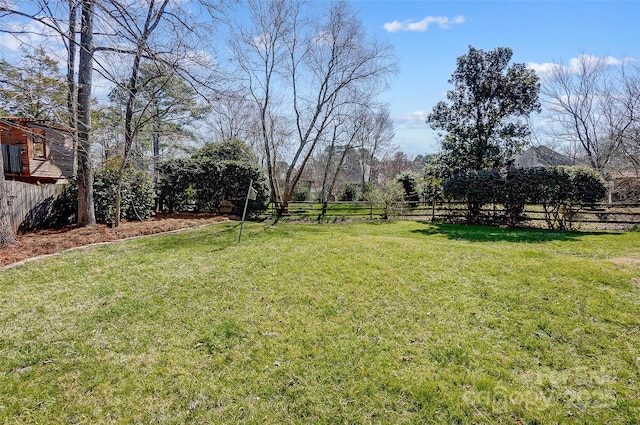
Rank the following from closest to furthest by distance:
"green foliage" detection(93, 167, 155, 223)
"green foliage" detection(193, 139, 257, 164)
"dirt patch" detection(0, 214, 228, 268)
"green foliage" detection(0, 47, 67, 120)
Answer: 1. "green foliage" detection(0, 47, 67, 120)
2. "dirt patch" detection(0, 214, 228, 268)
3. "green foliage" detection(93, 167, 155, 223)
4. "green foliage" detection(193, 139, 257, 164)

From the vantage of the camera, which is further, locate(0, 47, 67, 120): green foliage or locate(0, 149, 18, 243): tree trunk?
locate(0, 149, 18, 243): tree trunk

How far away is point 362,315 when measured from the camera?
3570 mm

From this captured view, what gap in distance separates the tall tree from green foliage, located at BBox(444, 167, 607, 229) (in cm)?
370

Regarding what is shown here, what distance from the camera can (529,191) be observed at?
34.0 ft

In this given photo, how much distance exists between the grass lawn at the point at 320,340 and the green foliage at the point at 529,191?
521 cm

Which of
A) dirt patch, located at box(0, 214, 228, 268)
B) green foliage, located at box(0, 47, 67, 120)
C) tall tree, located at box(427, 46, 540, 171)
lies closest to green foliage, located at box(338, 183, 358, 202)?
tall tree, located at box(427, 46, 540, 171)

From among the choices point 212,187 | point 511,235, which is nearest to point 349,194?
point 212,187

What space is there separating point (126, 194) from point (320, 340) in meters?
8.72

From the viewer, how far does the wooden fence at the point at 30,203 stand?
271 inches

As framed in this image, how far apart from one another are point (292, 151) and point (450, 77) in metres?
9.31

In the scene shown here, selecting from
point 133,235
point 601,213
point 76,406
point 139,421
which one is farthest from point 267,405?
point 601,213

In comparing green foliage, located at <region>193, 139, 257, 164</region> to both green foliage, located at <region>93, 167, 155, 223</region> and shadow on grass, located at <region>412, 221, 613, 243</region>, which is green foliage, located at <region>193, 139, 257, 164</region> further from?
shadow on grass, located at <region>412, 221, 613, 243</region>

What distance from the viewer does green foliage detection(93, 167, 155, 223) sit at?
862 cm

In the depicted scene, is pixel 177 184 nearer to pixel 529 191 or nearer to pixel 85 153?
pixel 85 153
